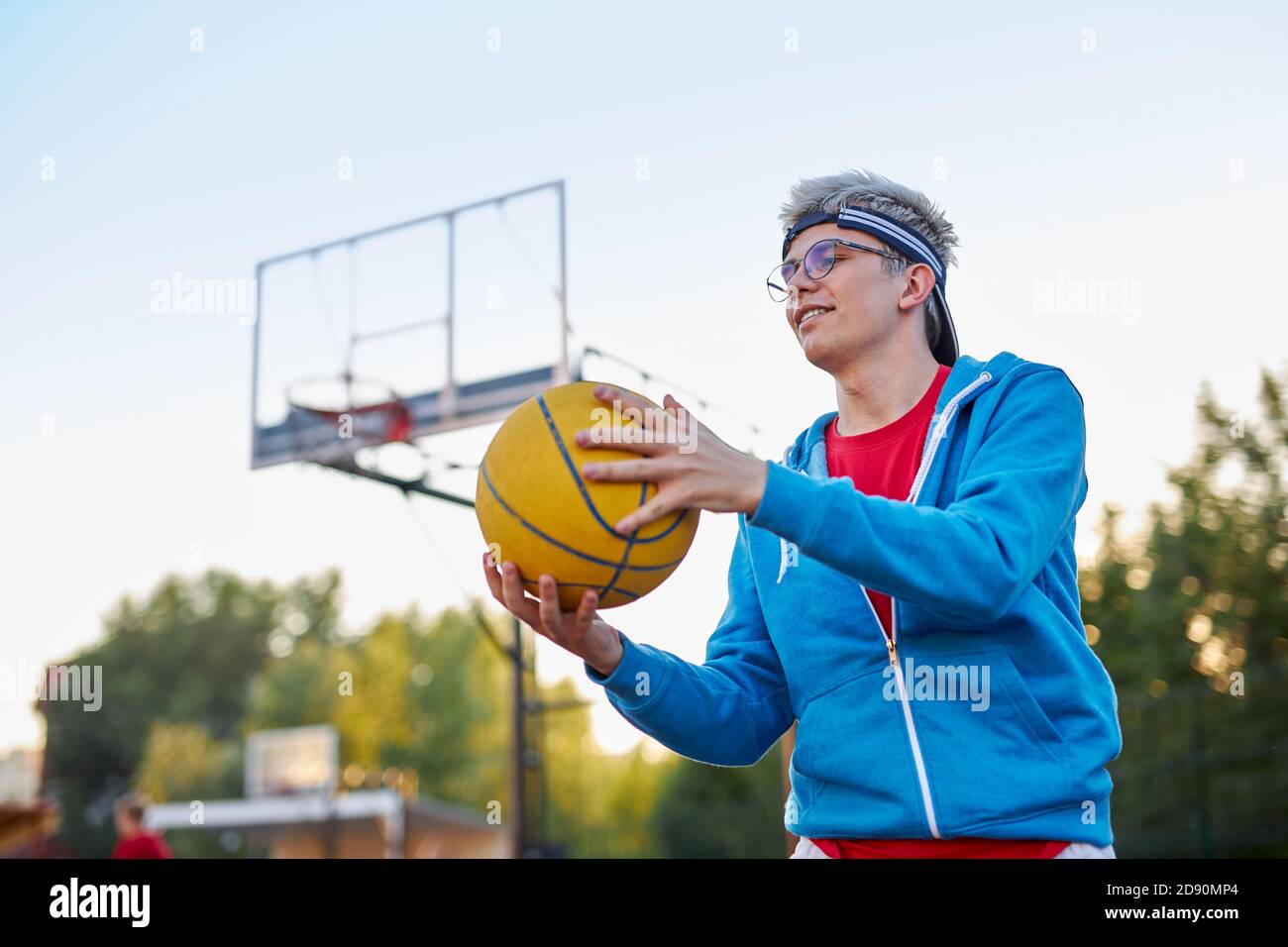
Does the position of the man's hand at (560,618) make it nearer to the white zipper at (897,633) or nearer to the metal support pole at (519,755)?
the white zipper at (897,633)

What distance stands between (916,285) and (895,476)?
532mm

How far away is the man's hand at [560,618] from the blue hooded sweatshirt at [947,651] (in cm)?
5

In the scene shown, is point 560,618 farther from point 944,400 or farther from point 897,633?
point 944,400

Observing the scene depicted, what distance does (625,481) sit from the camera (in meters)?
2.39

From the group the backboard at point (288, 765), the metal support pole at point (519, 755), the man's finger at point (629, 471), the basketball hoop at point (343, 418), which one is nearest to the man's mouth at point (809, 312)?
the man's finger at point (629, 471)

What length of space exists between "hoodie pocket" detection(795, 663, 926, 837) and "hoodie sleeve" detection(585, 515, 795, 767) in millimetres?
227

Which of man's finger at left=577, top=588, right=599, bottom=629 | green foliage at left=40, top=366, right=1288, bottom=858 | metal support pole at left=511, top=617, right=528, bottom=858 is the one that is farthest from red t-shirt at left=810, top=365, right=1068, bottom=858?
green foliage at left=40, top=366, right=1288, bottom=858

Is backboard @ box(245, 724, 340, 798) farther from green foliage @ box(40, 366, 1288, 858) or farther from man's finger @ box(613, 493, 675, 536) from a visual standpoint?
man's finger @ box(613, 493, 675, 536)

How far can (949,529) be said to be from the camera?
224 cm

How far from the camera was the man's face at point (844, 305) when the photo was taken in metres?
2.91

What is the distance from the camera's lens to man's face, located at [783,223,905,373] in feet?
9.56

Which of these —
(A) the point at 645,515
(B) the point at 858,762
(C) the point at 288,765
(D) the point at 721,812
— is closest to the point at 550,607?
(A) the point at 645,515

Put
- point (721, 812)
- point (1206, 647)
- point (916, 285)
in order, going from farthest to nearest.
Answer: point (721, 812) → point (1206, 647) → point (916, 285)
